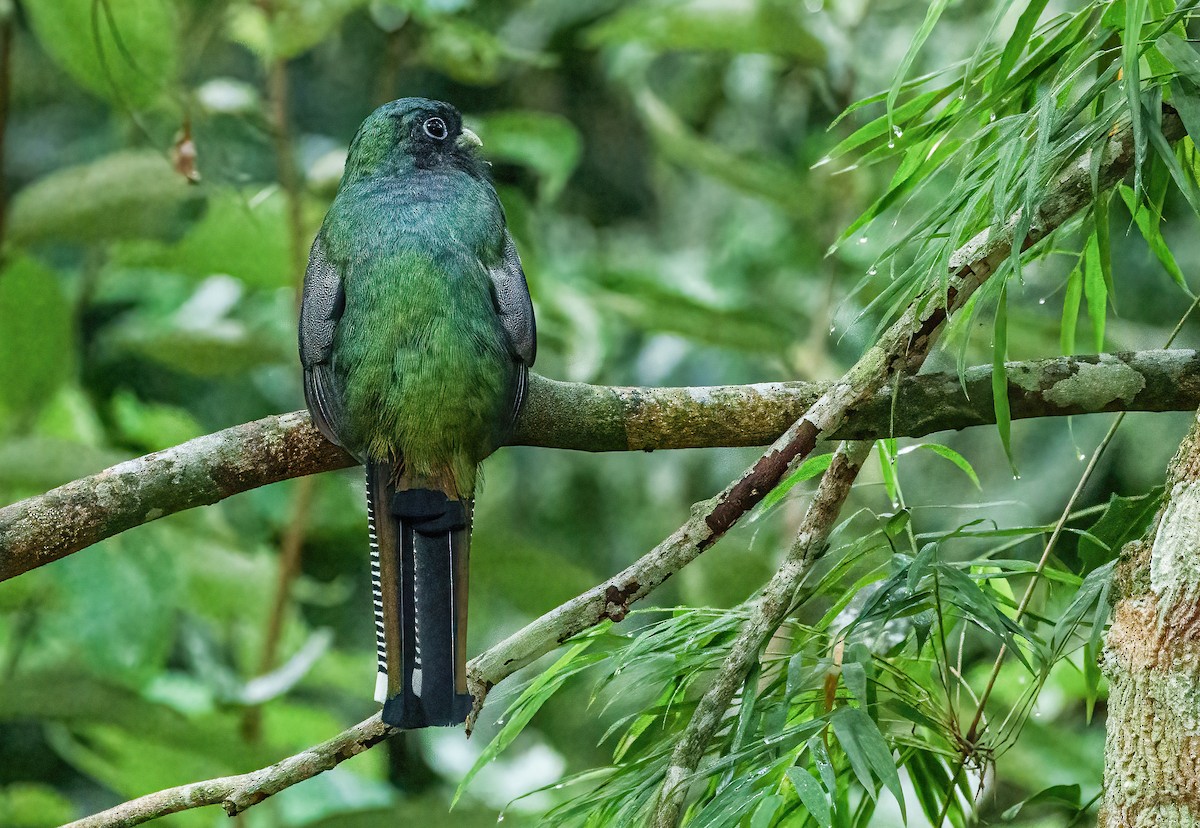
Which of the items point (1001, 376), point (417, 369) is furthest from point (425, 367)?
point (1001, 376)

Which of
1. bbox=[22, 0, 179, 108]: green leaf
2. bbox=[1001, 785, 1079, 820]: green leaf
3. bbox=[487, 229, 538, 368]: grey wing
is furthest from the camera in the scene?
bbox=[22, 0, 179, 108]: green leaf

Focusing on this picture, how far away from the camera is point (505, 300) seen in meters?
1.45

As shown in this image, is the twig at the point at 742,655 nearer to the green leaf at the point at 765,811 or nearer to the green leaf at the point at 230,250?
the green leaf at the point at 765,811

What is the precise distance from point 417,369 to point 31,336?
1.15 m

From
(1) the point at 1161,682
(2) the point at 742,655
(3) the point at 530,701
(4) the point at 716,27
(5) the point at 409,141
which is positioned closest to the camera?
(1) the point at 1161,682

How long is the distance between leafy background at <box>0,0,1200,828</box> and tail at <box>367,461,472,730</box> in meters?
A: 0.09

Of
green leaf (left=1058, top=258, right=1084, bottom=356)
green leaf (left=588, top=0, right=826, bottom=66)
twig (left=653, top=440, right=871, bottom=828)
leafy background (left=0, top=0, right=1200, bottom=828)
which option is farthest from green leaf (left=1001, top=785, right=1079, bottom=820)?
green leaf (left=588, top=0, right=826, bottom=66)

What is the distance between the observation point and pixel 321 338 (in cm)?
143

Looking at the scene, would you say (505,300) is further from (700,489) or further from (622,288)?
(700,489)

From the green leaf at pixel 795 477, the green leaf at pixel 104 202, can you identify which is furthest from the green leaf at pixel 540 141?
the green leaf at pixel 795 477

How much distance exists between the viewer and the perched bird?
124 cm

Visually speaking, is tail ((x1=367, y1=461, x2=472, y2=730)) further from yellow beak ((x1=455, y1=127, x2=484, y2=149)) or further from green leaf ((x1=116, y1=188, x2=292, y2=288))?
green leaf ((x1=116, y1=188, x2=292, y2=288))

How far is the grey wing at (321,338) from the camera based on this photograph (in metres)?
1.36

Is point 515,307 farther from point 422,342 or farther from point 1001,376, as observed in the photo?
point 1001,376
